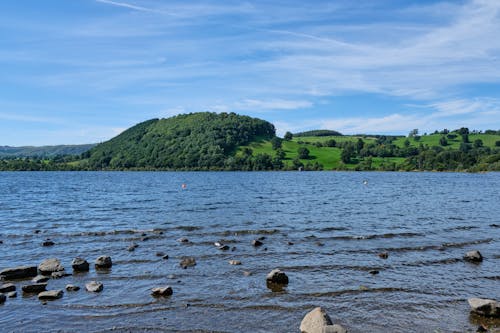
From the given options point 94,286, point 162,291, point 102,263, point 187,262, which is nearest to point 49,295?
point 94,286

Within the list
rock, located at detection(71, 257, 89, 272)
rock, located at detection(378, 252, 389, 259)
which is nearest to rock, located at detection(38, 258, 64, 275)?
rock, located at detection(71, 257, 89, 272)

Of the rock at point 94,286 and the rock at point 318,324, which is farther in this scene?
the rock at point 94,286

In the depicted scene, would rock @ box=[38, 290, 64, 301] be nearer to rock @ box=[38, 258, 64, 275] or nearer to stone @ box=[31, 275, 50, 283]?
stone @ box=[31, 275, 50, 283]

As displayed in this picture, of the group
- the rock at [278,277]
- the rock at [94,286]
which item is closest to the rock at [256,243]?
the rock at [278,277]

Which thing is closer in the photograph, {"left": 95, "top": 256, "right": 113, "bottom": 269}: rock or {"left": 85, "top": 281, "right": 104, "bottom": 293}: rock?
{"left": 85, "top": 281, "right": 104, "bottom": 293}: rock

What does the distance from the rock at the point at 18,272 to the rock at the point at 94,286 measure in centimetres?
414

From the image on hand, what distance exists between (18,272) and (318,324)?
49.6 feet

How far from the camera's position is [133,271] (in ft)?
68.4

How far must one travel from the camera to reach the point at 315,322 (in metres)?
13.2

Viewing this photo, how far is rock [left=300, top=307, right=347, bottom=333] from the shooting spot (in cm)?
1240

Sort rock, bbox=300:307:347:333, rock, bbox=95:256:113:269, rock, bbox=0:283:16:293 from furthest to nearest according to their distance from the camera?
1. rock, bbox=95:256:113:269
2. rock, bbox=0:283:16:293
3. rock, bbox=300:307:347:333

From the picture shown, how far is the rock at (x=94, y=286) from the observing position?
57.6 ft

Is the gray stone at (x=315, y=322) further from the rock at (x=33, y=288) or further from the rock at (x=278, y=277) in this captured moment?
the rock at (x=33, y=288)

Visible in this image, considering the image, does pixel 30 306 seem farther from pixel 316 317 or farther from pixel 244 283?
pixel 316 317
